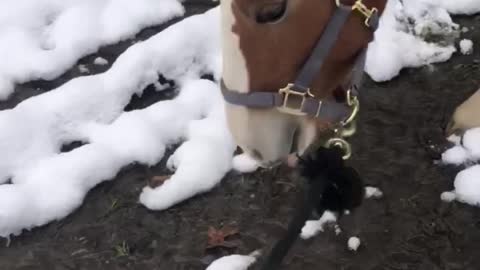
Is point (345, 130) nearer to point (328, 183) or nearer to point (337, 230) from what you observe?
point (328, 183)

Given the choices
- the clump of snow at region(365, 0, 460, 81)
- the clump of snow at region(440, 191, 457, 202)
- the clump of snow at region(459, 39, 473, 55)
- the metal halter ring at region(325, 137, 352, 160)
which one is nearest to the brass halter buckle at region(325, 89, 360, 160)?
the metal halter ring at region(325, 137, 352, 160)

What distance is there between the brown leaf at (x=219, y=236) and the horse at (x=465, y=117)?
2.46 ft

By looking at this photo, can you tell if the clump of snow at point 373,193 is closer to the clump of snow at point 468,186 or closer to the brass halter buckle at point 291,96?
the clump of snow at point 468,186

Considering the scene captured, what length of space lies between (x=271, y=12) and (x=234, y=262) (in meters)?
0.88

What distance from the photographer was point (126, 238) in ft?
7.76

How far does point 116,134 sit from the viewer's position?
2.63 m

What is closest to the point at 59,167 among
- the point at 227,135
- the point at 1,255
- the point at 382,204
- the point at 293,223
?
the point at 1,255

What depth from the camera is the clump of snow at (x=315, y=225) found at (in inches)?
91.2

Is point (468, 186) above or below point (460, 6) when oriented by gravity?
below

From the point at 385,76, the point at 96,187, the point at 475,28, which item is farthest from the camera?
the point at 475,28

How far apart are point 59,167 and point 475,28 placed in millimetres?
1516

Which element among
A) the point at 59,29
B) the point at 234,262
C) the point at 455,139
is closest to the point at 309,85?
the point at 234,262

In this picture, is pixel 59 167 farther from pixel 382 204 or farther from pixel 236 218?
pixel 382 204

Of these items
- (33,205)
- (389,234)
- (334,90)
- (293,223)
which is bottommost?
(389,234)
